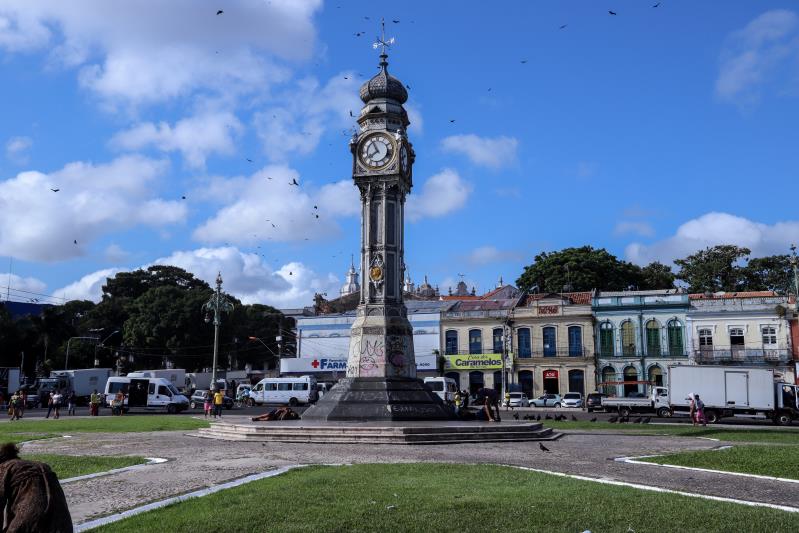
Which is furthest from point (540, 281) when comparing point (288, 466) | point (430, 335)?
point (288, 466)

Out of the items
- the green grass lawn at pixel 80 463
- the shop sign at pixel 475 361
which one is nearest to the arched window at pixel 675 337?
the shop sign at pixel 475 361

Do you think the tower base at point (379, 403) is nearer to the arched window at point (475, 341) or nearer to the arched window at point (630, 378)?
the arched window at point (630, 378)

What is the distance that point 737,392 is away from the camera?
32.2 metres

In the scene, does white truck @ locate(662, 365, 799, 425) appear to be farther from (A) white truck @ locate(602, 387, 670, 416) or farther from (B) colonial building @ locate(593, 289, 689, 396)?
(B) colonial building @ locate(593, 289, 689, 396)

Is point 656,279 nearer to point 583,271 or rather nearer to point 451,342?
point 583,271

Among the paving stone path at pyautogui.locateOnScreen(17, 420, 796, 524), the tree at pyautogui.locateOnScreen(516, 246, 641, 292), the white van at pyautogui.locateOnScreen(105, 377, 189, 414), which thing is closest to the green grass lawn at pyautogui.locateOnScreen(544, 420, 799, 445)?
the paving stone path at pyautogui.locateOnScreen(17, 420, 796, 524)

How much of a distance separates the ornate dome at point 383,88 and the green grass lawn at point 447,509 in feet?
61.1

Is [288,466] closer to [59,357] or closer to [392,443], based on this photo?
[392,443]

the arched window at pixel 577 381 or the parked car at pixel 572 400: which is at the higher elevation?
the arched window at pixel 577 381

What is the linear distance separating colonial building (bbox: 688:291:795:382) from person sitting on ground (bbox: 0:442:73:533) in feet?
163

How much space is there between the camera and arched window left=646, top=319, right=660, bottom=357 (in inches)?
2030

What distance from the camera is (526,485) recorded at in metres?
10.3

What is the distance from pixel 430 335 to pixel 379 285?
109 feet

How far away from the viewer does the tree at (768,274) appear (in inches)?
2435
